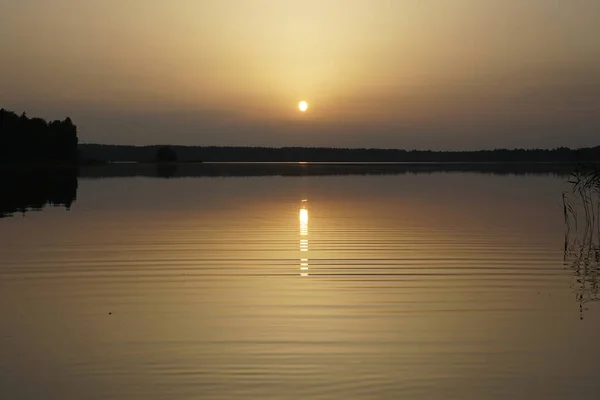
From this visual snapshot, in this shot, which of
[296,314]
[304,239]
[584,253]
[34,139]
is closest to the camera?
[296,314]

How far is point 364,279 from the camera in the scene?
58.6 ft

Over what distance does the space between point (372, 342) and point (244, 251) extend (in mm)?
11533

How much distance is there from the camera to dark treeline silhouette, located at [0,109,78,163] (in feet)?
347

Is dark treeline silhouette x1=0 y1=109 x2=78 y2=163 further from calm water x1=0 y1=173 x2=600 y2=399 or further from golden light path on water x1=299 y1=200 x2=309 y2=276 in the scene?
calm water x1=0 y1=173 x2=600 y2=399

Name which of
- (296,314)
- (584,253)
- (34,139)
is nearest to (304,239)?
(584,253)

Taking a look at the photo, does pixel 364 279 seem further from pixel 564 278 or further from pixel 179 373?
pixel 179 373

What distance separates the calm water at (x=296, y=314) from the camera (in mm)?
9836

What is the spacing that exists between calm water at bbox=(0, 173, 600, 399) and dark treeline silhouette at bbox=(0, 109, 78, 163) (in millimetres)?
81621

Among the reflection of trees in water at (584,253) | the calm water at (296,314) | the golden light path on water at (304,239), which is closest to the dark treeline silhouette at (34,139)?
the golden light path on water at (304,239)

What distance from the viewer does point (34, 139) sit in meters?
110

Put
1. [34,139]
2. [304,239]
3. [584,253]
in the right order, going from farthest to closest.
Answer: [34,139], [304,239], [584,253]

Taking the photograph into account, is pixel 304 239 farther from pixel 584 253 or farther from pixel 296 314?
pixel 296 314

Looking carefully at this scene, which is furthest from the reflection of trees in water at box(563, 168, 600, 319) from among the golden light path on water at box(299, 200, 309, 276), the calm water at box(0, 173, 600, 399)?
the golden light path on water at box(299, 200, 309, 276)

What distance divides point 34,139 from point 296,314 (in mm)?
102492
